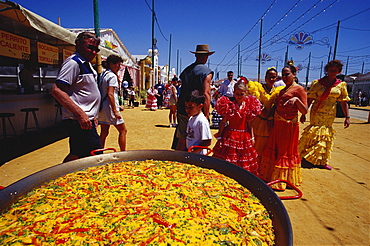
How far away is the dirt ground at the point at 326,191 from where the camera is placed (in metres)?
2.59

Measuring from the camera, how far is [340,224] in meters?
2.77

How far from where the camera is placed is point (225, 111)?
3.20 meters

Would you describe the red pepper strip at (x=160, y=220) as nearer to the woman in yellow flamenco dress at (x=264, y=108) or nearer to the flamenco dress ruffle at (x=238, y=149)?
the flamenco dress ruffle at (x=238, y=149)

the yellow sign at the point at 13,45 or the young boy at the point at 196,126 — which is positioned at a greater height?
the yellow sign at the point at 13,45

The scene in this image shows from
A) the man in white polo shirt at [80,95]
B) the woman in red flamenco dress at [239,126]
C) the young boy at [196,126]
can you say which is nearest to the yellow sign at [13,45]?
the man in white polo shirt at [80,95]

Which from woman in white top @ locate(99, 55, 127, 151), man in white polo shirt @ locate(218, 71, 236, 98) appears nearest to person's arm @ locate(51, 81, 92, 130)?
woman in white top @ locate(99, 55, 127, 151)

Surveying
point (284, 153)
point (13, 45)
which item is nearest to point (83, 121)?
point (284, 153)

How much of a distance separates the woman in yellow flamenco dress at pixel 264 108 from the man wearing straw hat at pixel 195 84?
40.4 inches

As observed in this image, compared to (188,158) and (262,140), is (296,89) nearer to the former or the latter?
(262,140)

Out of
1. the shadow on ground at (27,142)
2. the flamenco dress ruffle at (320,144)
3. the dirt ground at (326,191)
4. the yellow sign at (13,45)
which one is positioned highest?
the yellow sign at (13,45)

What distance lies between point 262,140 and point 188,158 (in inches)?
88.0

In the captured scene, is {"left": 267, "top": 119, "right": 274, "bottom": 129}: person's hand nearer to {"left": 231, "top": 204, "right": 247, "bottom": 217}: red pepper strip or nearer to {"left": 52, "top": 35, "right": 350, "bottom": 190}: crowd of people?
{"left": 52, "top": 35, "right": 350, "bottom": 190}: crowd of people

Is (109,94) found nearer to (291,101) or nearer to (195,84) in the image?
(195,84)

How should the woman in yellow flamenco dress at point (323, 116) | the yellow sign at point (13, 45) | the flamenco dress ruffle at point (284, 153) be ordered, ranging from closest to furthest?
the flamenco dress ruffle at point (284, 153)
the woman in yellow flamenco dress at point (323, 116)
the yellow sign at point (13, 45)
